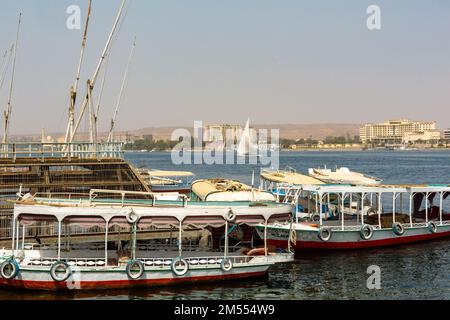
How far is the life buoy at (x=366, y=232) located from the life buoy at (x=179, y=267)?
1637 centimetres

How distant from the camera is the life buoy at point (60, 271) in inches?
1070

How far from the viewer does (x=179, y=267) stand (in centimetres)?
2877

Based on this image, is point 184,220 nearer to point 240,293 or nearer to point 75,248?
point 240,293

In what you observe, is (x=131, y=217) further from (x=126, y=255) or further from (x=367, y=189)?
(x=367, y=189)

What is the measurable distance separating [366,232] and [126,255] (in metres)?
18.4

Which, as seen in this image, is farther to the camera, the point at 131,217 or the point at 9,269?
the point at 131,217

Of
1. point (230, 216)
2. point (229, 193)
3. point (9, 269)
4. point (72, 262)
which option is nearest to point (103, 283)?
point (72, 262)

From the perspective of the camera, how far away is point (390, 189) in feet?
139

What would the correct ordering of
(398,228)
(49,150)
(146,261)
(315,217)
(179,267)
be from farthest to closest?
1. (315,217)
2. (49,150)
3. (398,228)
4. (146,261)
5. (179,267)

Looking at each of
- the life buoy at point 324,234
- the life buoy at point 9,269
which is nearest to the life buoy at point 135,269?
the life buoy at point 9,269
